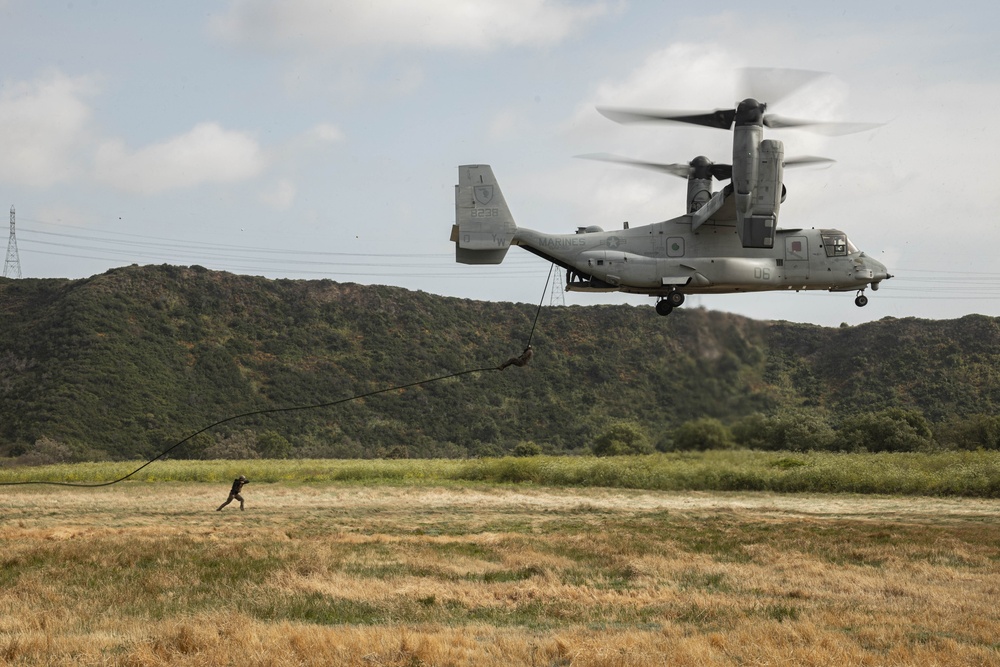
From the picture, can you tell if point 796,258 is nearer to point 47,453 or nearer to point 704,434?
point 704,434

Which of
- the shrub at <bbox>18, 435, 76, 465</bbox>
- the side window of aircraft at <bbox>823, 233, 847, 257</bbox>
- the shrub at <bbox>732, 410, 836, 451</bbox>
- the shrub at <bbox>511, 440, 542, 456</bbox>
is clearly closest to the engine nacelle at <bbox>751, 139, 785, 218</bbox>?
the side window of aircraft at <bbox>823, 233, 847, 257</bbox>

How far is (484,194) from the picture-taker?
2669 centimetres

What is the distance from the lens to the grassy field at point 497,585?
13.6 meters

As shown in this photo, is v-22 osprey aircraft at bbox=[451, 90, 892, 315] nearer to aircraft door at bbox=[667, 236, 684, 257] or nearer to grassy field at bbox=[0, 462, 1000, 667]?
aircraft door at bbox=[667, 236, 684, 257]

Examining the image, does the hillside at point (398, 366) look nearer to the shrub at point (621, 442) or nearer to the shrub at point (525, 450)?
the shrub at point (621, 442)

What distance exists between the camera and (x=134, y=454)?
7050cm

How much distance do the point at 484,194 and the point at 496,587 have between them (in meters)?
11.0

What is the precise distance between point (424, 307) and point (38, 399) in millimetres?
38247

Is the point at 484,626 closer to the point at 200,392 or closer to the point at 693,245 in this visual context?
the point at 693,245

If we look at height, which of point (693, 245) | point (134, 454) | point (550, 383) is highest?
point (693, 245)

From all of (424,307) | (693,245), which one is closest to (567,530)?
(693,245)

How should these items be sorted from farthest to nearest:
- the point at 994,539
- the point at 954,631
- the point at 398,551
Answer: the point at 994,539, the point at 398,551, the point at 954,631

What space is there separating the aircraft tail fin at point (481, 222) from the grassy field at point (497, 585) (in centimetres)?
741

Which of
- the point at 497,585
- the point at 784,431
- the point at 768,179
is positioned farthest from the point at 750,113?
the point at 497,585
